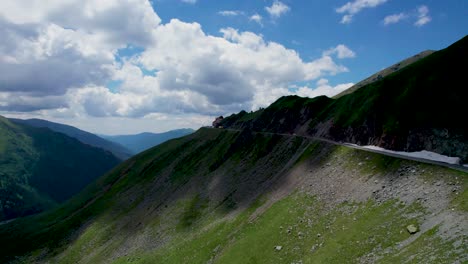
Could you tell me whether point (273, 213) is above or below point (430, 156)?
below

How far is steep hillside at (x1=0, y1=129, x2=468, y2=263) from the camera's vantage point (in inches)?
1586

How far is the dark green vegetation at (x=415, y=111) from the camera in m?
60.7

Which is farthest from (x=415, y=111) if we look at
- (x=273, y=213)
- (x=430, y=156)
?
(x=273, y=213)

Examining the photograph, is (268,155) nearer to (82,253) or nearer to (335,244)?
(335,244)

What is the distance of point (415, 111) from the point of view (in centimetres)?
6838

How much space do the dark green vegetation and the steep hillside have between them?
8.04m

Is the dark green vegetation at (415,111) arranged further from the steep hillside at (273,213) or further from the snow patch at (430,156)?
the steep hillside at (273,213)

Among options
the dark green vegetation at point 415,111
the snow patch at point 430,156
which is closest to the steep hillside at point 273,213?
the snow patch at point 430,156

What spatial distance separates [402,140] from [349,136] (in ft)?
57.2

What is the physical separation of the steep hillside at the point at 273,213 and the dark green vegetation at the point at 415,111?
8.04m

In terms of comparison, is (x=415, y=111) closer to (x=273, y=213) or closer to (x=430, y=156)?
(x=430, y=156)

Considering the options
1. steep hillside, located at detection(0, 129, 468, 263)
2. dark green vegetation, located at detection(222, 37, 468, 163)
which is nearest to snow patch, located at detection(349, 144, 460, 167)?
dark green vegetation, located at detection(222, 37, 468, 163)

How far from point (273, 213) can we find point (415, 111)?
36.1 meters

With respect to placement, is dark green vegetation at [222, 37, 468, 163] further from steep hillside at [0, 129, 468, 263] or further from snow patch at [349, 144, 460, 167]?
steep hillside at [0, 129, 468, 263]
